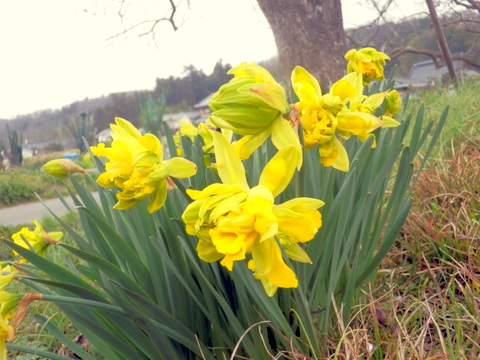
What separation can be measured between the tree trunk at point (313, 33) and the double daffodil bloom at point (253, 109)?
10.3 ft

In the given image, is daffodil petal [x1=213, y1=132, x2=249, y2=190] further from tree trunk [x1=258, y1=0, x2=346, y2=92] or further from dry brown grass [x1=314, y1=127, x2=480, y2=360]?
tree trunk [x1=258, y1=0, x2=346, y2=92]

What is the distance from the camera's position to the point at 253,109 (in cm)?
51

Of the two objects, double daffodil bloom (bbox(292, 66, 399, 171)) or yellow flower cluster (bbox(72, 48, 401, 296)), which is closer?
yellow flower cluster (bbox(72, 48, 401, 296))

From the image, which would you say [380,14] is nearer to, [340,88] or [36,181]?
[36,181]

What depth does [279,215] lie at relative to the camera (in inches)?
18.0

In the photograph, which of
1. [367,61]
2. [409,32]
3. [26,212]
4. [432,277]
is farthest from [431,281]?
[409,32]

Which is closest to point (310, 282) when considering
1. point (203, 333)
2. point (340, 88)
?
point (203, 333)

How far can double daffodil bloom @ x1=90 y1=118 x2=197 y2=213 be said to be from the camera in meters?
0.53

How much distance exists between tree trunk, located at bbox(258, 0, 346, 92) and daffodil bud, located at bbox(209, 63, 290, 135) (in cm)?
315

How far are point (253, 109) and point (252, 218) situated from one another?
0.50 ft

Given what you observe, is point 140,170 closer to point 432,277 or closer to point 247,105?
point 247,105

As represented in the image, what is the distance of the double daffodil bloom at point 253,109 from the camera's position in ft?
1.65

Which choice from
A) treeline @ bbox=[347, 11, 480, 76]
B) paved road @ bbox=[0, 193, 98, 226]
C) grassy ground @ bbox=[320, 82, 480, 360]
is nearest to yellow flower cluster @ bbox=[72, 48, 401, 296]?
grassy ground @ bbox=[320, 82, 480, 360]

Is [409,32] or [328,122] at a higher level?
[409,32]
